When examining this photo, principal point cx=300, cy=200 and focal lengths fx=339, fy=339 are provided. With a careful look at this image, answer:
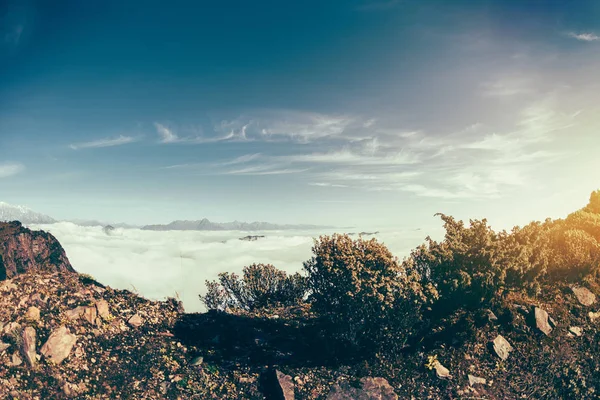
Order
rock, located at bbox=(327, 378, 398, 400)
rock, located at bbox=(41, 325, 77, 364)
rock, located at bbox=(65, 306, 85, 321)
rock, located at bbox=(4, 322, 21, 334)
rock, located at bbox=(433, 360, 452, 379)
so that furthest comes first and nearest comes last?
rock, located at bbox=(65, 306, 85, 321) → rock, located at bbox=(4, 322, 21, 334) → rock, located at bbox=(41, 325, 77, 364) → rock, located at bbox=(433, 360, 452, 379) → rock, located at bbox=(327, 378, 398, 400)

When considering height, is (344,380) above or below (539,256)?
below

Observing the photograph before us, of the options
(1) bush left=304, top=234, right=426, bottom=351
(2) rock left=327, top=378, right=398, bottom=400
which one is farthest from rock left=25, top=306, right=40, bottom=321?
(2) rock left=327, top=378, right=398, bottom=400

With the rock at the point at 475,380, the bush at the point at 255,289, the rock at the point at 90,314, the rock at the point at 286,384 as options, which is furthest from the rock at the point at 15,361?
the rock at the point at 475,380

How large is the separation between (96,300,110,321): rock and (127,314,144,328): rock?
1540 mm

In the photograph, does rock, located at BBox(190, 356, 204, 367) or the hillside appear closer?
the hillside

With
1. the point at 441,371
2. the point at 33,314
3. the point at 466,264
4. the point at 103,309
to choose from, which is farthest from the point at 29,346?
the point at 466,264

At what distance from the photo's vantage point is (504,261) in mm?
23141

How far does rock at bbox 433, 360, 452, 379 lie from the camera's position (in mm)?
19922

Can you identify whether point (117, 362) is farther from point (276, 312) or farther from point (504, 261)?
point (504, 261)

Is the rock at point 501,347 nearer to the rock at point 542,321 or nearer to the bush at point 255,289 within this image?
the rock at point 542,321

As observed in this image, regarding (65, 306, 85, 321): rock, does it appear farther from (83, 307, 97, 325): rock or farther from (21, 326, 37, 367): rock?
(21, 326, 37, 367): rock

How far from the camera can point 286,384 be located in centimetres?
1933

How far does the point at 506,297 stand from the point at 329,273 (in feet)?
47.5

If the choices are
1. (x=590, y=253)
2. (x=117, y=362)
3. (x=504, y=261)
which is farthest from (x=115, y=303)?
(x=590, y=253)
